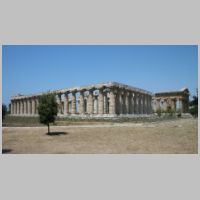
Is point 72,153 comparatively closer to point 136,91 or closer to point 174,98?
point 136,91

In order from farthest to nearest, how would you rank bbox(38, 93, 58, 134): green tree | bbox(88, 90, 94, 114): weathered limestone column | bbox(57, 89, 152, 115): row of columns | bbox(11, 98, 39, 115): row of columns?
bbox(11, 98, 39, 115): row of columns < bbox(88, 90, 94, 114): weathered limestone column < bbox(57, 89, 152, 115): row of columns < bbox(38, 93, 58, 134): green tree

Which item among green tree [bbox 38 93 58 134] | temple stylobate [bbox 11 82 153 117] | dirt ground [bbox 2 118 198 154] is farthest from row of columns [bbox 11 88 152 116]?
dirt ground [bbox 2 118 198 154]

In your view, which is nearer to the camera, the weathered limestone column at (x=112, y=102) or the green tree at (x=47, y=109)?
the green tree at (x=47, y=109)

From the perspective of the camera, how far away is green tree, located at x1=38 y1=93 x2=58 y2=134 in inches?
1252

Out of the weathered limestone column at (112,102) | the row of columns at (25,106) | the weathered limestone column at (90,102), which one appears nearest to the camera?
the weathered limestone column at (112,102)

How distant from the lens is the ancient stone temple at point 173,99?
90.1m

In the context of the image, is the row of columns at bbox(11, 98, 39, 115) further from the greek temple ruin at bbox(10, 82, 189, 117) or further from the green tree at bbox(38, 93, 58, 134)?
the green tree at bbox(38, 93, 58, 134)

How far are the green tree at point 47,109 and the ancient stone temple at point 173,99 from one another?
6467cm

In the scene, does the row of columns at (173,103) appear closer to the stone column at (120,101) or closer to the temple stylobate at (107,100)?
the temple stylobate at (107,100)

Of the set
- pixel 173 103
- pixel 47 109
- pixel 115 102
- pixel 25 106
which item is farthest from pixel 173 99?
pixel 47 109

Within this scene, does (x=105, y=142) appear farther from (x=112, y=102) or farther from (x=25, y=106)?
(x=25, y=106)

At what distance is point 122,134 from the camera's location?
28969mm

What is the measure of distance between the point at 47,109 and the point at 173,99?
7016 centimetres

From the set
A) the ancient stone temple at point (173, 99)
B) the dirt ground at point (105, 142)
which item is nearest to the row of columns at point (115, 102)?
the ancient stone temple at point (173, 99)
